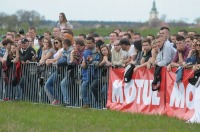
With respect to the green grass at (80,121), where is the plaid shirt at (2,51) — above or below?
above

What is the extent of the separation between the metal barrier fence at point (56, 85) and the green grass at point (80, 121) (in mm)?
1023

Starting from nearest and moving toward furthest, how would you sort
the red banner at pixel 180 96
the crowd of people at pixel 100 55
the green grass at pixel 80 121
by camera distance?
the green grass at pixel 80 121, the red banner at pixel 180 96, the crowd of people at pixel 100 55

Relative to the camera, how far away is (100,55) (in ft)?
58.3

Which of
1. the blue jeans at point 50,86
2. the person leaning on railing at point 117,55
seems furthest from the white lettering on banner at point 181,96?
the blue jeans at point 50,86

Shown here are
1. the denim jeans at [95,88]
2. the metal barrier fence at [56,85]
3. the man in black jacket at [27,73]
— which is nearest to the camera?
A: the denim jeans at [95,88]

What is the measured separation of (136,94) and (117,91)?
92 cm

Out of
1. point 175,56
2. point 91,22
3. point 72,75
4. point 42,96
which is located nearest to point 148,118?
point 175,56

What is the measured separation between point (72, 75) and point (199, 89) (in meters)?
4.99

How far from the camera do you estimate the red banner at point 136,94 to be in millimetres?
15922

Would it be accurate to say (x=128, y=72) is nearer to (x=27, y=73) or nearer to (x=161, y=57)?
(x=161, y=57)

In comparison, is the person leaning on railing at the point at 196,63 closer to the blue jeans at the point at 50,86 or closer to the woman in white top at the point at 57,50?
the woman in white top at the point at 57,50

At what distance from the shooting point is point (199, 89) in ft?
46.9

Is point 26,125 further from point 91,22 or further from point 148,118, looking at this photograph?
point 91,22

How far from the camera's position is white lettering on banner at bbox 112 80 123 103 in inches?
678
